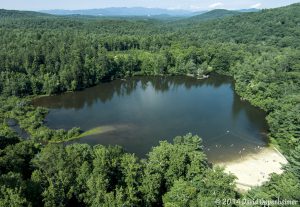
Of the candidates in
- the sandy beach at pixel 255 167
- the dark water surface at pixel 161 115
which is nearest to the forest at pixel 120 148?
the sandy beach at pixel 255 167

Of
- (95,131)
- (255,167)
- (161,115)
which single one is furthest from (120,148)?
(161,115)

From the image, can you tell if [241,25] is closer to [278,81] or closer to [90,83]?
[278,81]

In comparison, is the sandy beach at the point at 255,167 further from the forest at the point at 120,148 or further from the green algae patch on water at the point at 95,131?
the green algae patch on water at the point at 95,131

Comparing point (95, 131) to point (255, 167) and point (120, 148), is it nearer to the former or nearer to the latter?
point (120, 148)

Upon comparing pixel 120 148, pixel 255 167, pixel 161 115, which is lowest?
pixel 255 167

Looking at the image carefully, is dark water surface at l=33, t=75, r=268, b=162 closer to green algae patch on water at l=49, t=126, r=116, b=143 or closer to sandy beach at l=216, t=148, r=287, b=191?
green algae patch on water at l=49, t=126, r=116, b=143
